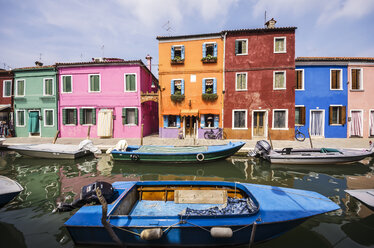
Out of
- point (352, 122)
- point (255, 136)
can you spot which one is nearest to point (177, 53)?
point (255, 136)

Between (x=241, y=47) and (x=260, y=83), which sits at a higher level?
(x=241, y=47)

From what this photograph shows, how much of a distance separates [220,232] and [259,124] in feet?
42.2

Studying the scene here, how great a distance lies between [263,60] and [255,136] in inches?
257

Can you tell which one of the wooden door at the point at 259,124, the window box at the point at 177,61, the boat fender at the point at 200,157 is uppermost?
the window box at the point at 177,61

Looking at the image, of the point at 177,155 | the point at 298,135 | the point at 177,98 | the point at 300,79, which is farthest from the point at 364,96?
the point at 177,155

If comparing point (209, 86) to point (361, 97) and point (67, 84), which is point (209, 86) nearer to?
point (361, 97)

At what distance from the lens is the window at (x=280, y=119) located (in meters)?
13.7

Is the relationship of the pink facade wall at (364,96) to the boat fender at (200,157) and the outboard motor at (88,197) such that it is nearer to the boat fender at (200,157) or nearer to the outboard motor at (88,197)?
the boat fender at (200,157)

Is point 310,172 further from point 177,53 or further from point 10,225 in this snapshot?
point 177,53

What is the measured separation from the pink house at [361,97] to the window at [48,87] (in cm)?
2711

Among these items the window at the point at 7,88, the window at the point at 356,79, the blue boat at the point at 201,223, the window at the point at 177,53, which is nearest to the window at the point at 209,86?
the window at the point at 177,53

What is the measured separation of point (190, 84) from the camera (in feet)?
48.7

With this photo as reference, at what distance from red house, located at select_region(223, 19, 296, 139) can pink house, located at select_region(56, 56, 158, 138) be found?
24.6 feet

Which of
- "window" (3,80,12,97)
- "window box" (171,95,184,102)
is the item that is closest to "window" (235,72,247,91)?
"window box" (171,95,184,102)
